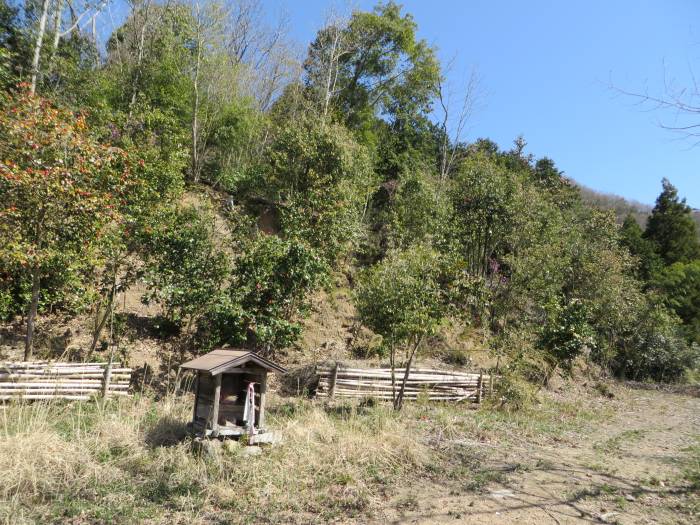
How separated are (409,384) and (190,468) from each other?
7.28 m

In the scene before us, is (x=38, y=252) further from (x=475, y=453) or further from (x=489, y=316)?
(x=489, y=316)

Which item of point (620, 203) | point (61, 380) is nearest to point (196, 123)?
point (61, 380)

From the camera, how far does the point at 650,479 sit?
7324mm

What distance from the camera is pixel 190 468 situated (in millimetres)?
6277

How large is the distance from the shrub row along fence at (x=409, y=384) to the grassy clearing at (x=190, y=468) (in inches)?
117

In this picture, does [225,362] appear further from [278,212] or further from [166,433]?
[278,212]

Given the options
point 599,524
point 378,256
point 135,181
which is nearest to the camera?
point 599,524

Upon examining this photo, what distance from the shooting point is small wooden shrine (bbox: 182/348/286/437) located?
682 cm

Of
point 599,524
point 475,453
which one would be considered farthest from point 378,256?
point 599,524

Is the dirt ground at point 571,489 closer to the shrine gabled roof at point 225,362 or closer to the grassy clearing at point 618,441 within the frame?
the grassy clearing at point 618,441

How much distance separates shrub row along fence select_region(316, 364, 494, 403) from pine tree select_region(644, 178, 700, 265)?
28.2m

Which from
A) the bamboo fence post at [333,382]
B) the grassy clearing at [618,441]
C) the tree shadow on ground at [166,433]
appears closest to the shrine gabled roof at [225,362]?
the tree shadow on ground at [166,433]

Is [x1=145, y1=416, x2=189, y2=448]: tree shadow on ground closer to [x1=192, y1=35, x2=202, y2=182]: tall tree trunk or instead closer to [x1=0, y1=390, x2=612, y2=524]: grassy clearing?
[x1=0, y1=390, x2=612, y2=524]: grassy clearing

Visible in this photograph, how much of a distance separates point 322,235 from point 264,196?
21.7ft
